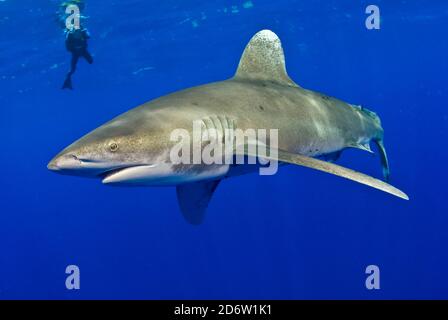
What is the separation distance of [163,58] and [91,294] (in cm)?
1758

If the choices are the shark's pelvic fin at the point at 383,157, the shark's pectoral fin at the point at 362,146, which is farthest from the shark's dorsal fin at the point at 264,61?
the shark's pelvic fin at the point at 383,157

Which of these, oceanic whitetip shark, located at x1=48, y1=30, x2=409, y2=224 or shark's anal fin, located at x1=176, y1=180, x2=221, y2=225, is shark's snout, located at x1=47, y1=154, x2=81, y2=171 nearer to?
oceanic whitetip shark, located at x1=48, y1=30, x2=409, y2=224

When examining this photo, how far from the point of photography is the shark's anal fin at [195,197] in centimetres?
682

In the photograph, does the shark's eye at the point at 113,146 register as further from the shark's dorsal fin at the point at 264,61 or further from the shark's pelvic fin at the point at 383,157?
the shark's pelvic fin at the point at 383,157

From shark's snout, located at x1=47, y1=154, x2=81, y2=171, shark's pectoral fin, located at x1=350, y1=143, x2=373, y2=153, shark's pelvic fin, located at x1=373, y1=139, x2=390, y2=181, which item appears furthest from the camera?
shark's pelvic fin, located at x1=373, y1=139, x2=390, y2=181

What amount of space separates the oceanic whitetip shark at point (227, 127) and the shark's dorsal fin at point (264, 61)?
0.01 m

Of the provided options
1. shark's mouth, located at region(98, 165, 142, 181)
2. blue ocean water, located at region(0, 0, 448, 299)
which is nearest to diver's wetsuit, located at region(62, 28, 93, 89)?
blue ocean water, located at region(0, 0, 448, 299)

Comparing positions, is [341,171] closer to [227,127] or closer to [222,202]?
[227,127]

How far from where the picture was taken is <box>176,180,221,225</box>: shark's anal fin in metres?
6.82

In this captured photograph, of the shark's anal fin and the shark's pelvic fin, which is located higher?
the shark's pelvic fin

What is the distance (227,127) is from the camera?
521 cm

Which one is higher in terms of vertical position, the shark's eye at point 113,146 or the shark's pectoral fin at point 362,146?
the shark's pectoral fin at point 362,146

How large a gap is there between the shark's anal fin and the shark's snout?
298 cm

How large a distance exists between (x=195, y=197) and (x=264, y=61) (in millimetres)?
2239
